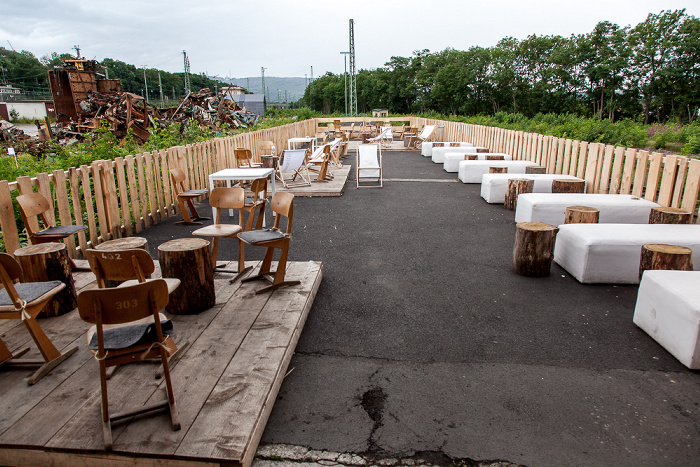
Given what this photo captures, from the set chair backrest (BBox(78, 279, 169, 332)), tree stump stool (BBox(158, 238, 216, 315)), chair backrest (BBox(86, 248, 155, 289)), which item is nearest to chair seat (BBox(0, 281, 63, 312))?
Answer: chair backrest (BBox(86, 248, 155, 289))

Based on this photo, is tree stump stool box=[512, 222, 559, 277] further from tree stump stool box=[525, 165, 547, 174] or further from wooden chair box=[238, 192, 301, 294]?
tree stump stool box=[525, 165, 547, 174]

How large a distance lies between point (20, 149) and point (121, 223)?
13449 millimetres

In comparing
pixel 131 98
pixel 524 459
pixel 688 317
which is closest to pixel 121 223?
pixel 524 459

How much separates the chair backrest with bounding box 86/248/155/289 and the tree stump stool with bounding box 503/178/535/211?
674 cm

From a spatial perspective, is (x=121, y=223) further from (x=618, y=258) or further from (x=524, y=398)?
(x=618, y=258)

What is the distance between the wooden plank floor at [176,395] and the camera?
227 cm

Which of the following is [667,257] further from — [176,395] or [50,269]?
[50,269]

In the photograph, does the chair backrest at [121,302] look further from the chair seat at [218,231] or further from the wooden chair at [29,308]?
the chair seat at [218,231]

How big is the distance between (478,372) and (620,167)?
17.7ft

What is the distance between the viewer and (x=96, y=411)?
2543 mm

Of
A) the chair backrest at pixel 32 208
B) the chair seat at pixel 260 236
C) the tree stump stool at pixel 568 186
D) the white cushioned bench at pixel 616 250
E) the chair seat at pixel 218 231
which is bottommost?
the white cushioned bench at pixel 616 250

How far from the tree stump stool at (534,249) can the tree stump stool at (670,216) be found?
1502 millimetres

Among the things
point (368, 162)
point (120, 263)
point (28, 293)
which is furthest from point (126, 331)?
point (368, 162)

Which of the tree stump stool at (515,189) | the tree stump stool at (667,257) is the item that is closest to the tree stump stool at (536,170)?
the tree stump stool at (515,189)
